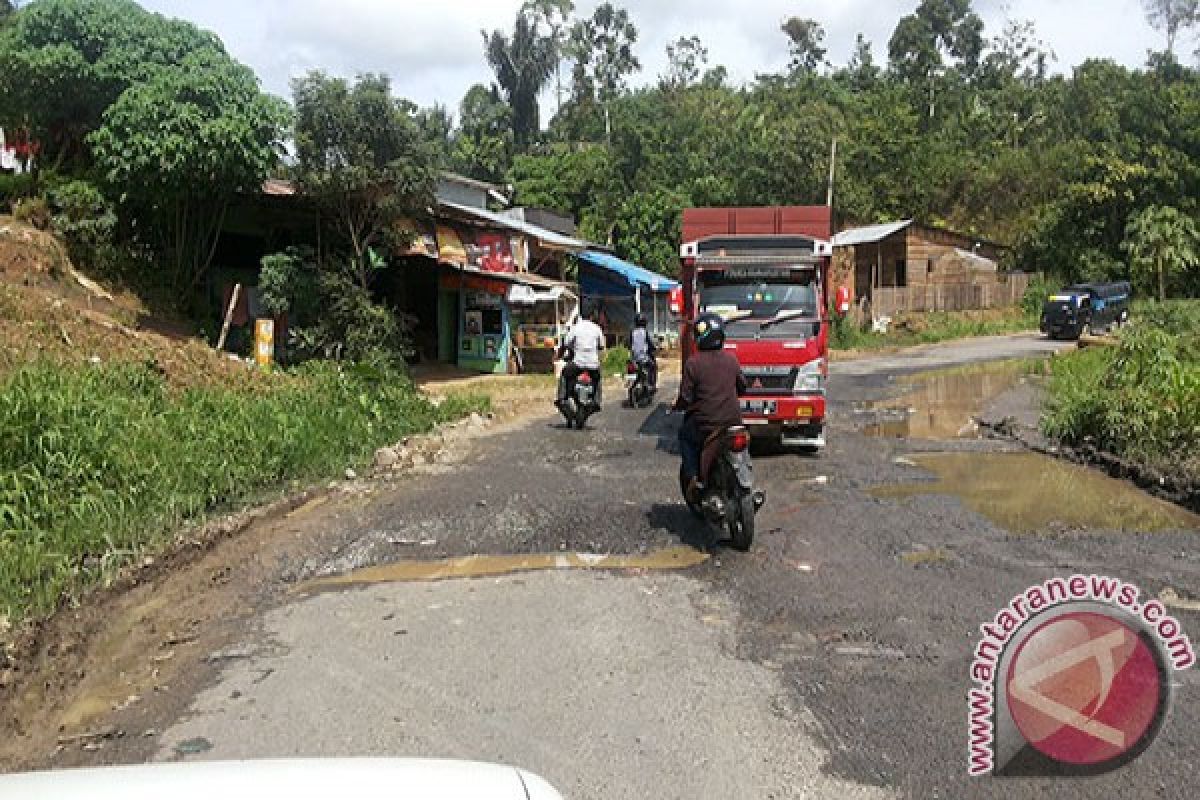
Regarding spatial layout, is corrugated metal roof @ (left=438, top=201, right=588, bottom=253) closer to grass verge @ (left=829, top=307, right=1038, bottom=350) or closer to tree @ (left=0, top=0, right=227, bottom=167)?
tree @ (left=0, top=0, right=227, bottom=167)

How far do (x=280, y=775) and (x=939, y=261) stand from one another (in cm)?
4083

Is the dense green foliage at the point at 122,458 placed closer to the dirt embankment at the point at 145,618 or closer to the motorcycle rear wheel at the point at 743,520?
the dirt embankment at the point at 145,618

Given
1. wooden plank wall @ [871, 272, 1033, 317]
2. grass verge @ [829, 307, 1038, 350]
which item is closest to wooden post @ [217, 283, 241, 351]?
grass verge @ [829, 307, 1038, 350]

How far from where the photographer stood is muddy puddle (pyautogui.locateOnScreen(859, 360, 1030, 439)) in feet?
42.3

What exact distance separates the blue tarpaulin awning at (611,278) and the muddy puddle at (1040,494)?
59.0 feet

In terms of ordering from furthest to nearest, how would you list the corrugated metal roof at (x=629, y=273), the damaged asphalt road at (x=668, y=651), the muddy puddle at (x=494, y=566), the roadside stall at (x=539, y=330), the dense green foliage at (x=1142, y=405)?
1. the corrugated metal roof at (x=629, y=273)
2. the roadside stall at (x=539, y=330)
3. the dense green foliage at (x=1142, y=405)
4. the muddy puddle at (x=494, y=566)
5. the damaged asphalt road at (x=668, y=651)

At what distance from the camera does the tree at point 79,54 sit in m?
15.9

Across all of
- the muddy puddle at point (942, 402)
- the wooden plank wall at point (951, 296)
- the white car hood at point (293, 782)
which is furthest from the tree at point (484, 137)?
the white car hood at point (293, 782)

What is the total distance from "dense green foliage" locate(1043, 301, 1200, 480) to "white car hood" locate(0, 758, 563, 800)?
26.2 ft

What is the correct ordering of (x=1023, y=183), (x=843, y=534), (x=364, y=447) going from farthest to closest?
(x=1023, y=183)
(x=364, y=447)
(x=843, y=534)

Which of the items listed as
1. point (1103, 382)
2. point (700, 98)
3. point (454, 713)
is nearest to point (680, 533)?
point (454, 713)

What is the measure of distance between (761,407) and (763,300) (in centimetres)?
142

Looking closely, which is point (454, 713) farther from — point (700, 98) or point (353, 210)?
point (700, 98)

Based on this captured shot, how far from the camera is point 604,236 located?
3734 centimetres
